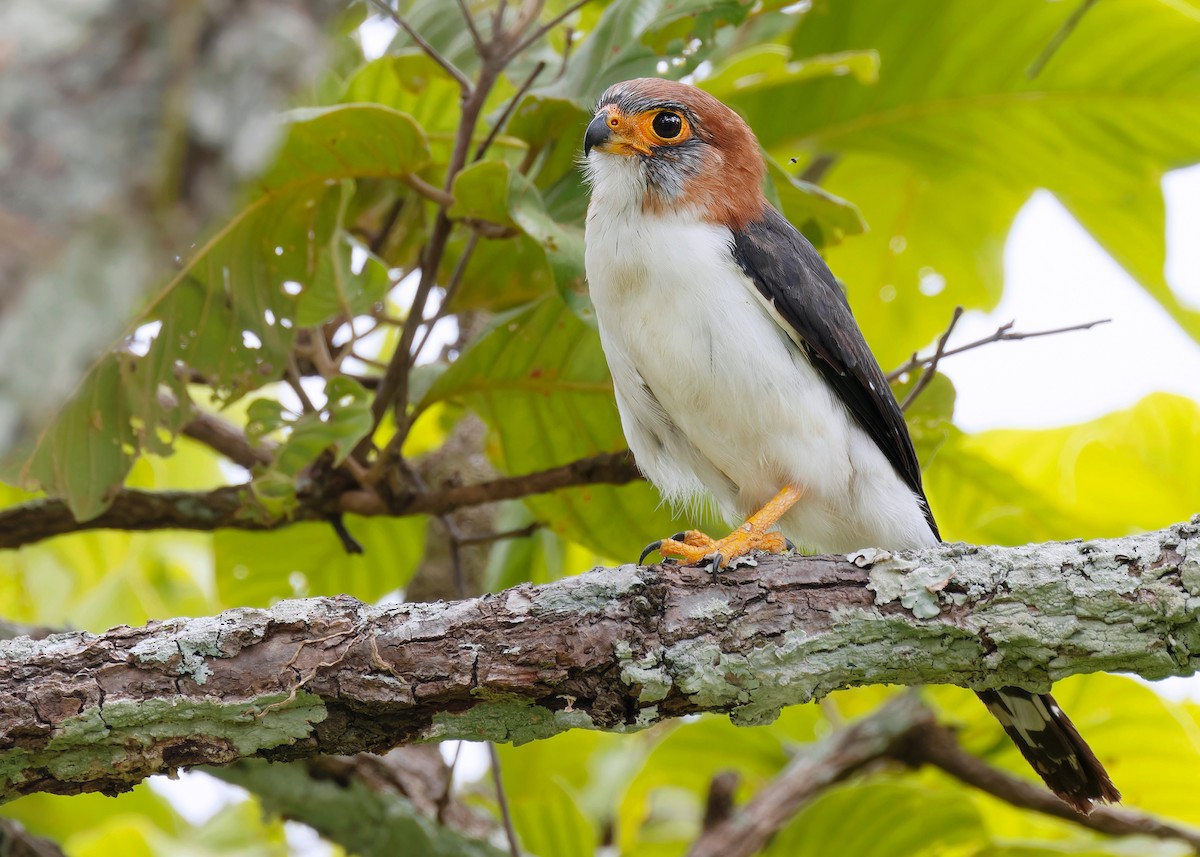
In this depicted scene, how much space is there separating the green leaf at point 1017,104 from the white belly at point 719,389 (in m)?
0.84

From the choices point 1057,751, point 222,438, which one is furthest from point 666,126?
point 1057,751

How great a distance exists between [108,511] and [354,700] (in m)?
1.80

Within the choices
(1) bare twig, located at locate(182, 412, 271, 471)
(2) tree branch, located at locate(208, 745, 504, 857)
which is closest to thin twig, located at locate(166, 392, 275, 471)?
(1) bare twig, located at locate(182, 412, 271, 471)

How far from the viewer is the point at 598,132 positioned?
324 cm

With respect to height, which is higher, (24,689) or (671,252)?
(671,252)

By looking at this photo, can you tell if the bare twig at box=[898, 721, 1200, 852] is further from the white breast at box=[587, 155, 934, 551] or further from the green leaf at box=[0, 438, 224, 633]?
the green leaf at box=[0, 438, 224, 633]

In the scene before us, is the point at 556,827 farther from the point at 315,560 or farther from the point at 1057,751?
the point at 1057,751

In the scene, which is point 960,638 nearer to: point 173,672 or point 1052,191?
point 173,672

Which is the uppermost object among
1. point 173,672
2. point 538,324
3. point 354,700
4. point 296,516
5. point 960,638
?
point 538,324

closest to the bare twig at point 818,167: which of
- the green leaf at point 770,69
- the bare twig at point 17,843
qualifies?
the green leaf at point 770,69

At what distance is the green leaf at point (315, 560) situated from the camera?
421 cm

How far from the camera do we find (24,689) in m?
2.18

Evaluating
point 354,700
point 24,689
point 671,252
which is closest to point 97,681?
point 24,689

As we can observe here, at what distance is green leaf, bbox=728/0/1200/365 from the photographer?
4008 mm
